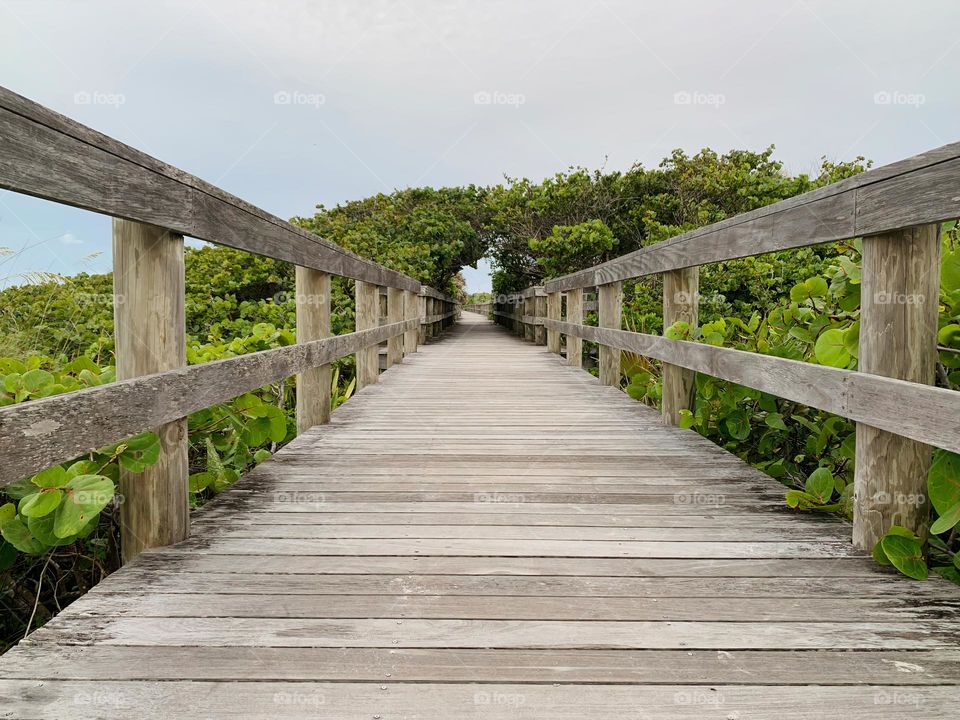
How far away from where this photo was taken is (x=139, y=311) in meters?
1.88

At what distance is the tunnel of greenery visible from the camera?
79.7 inches

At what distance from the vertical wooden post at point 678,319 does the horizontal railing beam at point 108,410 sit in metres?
2.35

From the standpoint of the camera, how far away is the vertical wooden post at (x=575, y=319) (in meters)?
7.10

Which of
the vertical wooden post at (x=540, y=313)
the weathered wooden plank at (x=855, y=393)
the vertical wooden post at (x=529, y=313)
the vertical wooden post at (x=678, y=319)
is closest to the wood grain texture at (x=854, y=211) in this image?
the weathered wooden plank at (x=855, y=393)

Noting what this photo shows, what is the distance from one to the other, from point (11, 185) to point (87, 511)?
75 cm

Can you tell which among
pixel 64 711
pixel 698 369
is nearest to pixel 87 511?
pixel 64 711

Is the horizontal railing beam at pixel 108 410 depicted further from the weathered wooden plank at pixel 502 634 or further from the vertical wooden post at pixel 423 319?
the vertical wooden post at pixel 423 319

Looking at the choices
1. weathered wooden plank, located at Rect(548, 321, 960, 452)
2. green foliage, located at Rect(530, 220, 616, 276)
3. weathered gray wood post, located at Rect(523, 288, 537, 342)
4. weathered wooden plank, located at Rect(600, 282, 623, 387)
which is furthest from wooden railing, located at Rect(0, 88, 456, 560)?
green foliage, located at Rect(530, 220, 616, 276)

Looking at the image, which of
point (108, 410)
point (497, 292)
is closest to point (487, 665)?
point (108, 410)

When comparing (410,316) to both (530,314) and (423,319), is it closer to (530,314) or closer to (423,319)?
(423,319)

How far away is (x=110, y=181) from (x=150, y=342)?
1.68ft

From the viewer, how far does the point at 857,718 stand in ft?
3.71


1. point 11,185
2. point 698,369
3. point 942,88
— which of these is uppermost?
point 942,88

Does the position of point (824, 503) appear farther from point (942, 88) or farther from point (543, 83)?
point (543, 83)
